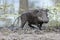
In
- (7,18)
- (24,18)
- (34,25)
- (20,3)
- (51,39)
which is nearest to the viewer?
(51,39)

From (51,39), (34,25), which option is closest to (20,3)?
(34,25)

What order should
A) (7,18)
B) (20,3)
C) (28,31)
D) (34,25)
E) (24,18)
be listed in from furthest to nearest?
(20,3)
(7,18)
(34,25)
(24,18)
(28,31)

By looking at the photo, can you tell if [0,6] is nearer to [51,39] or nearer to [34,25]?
[34,25]

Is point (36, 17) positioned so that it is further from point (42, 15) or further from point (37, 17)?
point (42, 15)

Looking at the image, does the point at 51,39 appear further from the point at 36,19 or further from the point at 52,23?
the point at 52,23

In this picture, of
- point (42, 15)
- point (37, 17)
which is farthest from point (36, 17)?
point (42, 15)

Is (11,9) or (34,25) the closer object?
(34,25)

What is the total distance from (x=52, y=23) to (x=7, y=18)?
2.09 metres

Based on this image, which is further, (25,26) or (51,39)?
(25,26)

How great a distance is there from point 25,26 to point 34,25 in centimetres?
51

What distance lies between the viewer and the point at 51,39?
613cm

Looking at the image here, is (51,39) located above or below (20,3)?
below

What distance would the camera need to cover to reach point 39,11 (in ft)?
26.1

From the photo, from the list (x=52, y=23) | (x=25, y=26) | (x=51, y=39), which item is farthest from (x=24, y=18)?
(x=51, y=39)
